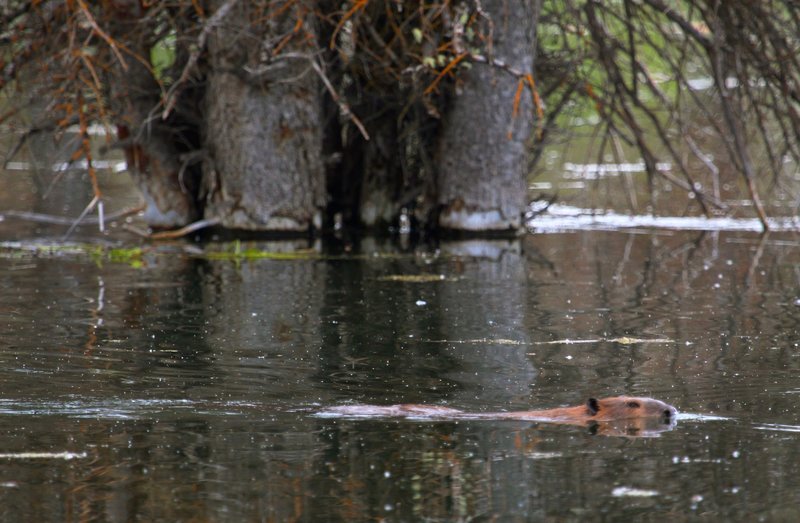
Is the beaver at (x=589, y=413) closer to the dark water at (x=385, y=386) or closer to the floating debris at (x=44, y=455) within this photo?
the dark water at (x=385, y=386)

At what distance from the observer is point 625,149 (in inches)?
1156

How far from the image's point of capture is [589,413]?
5.91 meters

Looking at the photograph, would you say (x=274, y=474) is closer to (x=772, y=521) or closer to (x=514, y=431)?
(x=514, y=431)

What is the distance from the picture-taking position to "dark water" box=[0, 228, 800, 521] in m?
4.73

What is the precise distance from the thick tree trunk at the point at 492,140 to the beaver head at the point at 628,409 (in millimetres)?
7668

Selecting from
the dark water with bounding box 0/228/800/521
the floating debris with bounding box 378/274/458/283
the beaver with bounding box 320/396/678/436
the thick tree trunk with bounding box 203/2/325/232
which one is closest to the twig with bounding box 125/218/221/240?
the thick tree trunk with bounding box 203/2/325/232

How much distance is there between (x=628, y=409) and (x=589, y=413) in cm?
18

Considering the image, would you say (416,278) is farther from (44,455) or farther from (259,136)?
(44,455)

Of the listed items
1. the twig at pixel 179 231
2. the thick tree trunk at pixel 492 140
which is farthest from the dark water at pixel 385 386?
the thick tree trunk at pixel 492 140

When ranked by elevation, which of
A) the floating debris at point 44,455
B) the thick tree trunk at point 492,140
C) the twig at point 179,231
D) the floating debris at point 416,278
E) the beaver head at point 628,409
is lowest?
the floating debris at point 44,455

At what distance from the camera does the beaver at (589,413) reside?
585 cm

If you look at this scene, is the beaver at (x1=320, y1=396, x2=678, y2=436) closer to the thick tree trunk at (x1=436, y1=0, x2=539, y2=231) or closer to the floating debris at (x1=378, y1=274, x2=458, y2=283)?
the floating debris at (x1=378, y1=274, x2=458, y2=283)

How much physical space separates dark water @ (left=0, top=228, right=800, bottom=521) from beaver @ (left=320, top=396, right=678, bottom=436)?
0.09m

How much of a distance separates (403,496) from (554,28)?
41.5 feet
